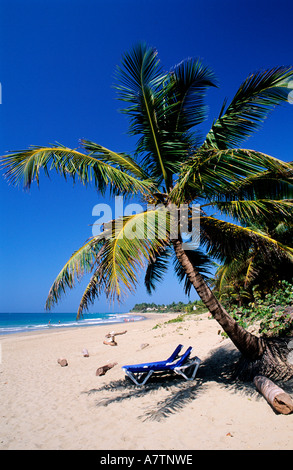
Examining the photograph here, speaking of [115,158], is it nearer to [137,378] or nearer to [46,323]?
[137,378]

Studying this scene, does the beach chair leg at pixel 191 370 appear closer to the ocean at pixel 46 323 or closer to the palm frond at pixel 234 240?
the ocean at pixel 46 323

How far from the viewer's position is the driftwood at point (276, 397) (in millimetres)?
3814

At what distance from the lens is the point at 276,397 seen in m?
3.95

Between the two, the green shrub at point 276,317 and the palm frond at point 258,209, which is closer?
the palm frond at point 258,209

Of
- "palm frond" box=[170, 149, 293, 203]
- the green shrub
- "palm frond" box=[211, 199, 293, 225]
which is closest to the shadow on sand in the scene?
the green shrub

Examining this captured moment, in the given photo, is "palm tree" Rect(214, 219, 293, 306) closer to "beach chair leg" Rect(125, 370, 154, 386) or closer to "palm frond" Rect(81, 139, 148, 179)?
"beach chair leg" Rect(125, 370, 154, 386)

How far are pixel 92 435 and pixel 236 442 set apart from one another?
2.15 metres

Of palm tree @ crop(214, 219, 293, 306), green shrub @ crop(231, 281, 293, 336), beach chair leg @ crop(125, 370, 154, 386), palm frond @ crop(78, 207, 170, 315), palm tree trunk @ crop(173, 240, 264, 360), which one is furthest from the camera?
palm tree @ crop(214, 219, 293, 306)

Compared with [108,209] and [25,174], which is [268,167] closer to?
[108,209]

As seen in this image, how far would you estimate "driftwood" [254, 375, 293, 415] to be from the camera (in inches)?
150

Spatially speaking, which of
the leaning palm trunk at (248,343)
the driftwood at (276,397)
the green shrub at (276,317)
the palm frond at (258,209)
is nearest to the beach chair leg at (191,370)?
the leaning palm trunk at (248,343)

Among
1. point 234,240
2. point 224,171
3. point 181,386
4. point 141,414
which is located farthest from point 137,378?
point 224,171

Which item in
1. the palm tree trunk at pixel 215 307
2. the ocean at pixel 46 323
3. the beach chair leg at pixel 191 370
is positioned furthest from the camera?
the ocean at pixel 46 323

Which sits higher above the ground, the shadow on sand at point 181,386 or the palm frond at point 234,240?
the palm frond at point 234,240
